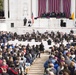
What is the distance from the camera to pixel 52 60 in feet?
84.7

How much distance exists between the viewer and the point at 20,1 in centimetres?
7156

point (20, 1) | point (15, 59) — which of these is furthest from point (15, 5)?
point (15, 59)

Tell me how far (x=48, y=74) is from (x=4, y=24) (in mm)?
49401

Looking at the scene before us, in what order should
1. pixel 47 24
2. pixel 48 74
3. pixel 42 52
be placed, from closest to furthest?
1. pixel 48 74
2. pixel 42 52
3. pixel 47 24

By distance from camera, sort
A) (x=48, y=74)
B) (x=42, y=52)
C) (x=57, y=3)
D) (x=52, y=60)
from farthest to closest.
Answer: (x=57, y=3) < (x=42, y=52) < (x=52, y=60) < (x=48, y=74)

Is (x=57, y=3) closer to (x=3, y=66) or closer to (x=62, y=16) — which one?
(x=62, y=16)

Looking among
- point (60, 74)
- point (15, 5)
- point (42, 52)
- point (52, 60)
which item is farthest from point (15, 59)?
point (15, 5)

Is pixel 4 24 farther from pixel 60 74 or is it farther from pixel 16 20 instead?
pixel 60 74

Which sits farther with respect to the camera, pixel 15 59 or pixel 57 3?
pixel 57 3

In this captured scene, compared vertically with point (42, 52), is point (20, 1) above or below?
above

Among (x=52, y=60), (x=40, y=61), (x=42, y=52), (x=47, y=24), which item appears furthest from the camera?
(x=47, y=24)

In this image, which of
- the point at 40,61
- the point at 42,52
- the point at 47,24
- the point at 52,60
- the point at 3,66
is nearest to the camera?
the point at 3,66

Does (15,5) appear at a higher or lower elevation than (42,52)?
higher

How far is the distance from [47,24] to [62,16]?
174 inches
